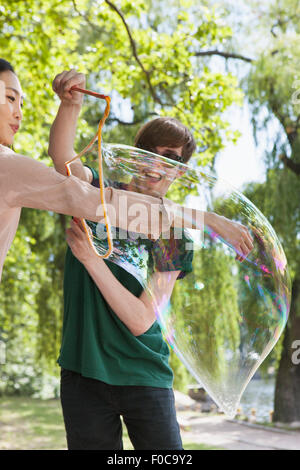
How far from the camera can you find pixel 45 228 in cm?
818

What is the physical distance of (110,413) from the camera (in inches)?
65.7

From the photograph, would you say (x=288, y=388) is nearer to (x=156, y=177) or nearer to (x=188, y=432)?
(x=188, y=432)

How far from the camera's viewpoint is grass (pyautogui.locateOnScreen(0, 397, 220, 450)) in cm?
755

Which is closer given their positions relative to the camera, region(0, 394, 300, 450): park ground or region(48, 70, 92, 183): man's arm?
region(48, 70, 92, 183): man's arm

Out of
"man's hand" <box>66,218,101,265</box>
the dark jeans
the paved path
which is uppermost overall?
"man's hand" <box>66,218,101,265</box>

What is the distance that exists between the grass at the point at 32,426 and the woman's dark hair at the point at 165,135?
5.99m

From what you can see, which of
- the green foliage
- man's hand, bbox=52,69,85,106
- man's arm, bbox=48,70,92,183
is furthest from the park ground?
man's hand, bbox=52,69,85,106

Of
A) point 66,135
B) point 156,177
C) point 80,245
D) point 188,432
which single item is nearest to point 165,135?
point 156,177

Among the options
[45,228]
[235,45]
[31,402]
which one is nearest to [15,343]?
[31,402]

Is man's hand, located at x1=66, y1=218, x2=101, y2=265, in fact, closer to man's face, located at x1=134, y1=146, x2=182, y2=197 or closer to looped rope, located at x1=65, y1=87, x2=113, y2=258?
looped rope, located at x1=65, y1=87, x2=113, y2=258

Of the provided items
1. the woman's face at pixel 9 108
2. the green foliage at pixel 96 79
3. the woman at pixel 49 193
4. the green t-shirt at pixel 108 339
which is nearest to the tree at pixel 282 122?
the green foliage at pixel 96 79

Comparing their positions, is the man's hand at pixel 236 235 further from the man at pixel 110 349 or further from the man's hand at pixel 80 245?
the man's hand at pixel 80 245

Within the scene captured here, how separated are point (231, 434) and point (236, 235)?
8.00m

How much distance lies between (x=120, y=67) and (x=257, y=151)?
2748 mm
